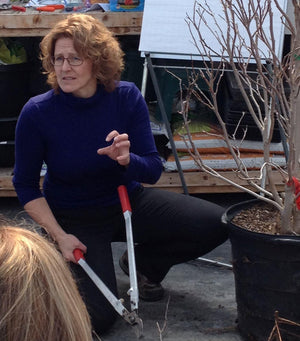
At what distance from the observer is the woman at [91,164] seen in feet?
9.89

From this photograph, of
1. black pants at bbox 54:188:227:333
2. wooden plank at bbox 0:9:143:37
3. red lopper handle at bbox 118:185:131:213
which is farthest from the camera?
wooden plank at bbox 0:9:143:37

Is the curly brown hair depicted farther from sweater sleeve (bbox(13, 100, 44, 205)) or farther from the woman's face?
sweater sleeve (bbox(13, 100, 44, 205))

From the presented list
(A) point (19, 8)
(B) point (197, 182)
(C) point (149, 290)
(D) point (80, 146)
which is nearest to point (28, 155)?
(D) point (80, 146)

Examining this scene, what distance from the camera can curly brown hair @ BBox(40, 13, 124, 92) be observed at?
3.01 meters

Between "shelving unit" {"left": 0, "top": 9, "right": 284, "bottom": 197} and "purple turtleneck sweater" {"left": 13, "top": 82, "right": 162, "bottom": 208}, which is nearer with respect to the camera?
"purple turtleneck sweater" {"left": 13, "top": 82, "right": 162, "bottom": 208}

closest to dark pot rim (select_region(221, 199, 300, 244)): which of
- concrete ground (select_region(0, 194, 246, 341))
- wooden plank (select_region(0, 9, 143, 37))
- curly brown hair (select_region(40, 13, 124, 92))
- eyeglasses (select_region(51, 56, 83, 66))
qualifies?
concrete ground (select_region(0, 194, 246, 341))

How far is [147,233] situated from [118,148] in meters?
0.60

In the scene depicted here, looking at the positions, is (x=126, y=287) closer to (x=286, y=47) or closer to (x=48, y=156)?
(x=48, y=156)

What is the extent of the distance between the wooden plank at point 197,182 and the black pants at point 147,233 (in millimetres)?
1097

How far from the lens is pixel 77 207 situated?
313 cm

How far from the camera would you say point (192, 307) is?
3.29m

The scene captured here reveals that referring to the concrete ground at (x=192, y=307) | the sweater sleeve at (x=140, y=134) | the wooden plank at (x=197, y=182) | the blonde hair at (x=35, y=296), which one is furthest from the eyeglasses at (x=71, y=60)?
the blonde hair at (x=35, y=296)

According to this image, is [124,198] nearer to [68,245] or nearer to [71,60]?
[68,245]

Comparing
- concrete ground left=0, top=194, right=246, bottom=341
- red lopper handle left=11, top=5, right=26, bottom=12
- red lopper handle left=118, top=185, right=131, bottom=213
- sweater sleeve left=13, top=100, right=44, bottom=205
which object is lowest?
concrete ground left=0, top=194, right=246, bottom=341
